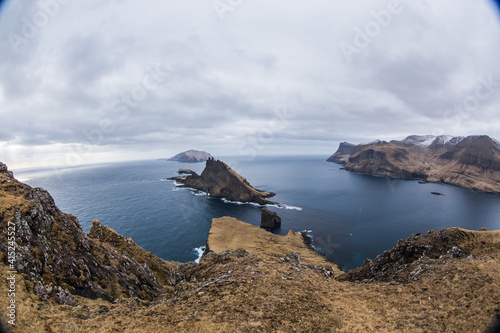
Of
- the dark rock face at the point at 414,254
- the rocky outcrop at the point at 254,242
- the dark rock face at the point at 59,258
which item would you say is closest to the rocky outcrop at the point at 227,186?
the rocky outcrop at the point at 254,242

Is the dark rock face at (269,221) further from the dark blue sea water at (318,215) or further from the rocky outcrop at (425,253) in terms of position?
the rocky outcrop at (425,253)

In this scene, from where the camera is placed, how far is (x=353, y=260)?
186 feet

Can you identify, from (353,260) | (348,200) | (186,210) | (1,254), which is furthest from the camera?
(348,200)

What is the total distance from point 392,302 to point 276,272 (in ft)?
32.6

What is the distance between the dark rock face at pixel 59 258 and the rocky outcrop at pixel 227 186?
92.8m

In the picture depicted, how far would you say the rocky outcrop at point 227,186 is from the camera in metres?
118

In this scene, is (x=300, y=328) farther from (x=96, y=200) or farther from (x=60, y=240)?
(x=96, y=200)

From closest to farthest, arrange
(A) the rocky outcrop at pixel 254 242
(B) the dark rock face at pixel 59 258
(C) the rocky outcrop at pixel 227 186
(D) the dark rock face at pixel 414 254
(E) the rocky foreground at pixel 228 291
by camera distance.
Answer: (E) the rocky foreground at pixel 228 291, (B) the dark rock face at pixel 59 258, (D) the dark rock face at pixel 414 254, (A) the rocky outcrop at pixel 254 242, (C) the rocky outcrop at pixel 227 186

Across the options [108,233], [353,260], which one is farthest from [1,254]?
[353,260]

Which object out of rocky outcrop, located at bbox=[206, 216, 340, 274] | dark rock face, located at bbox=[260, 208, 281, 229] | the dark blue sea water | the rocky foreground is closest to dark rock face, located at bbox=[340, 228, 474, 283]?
the rocky foreground

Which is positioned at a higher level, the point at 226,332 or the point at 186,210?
the point at 226,332

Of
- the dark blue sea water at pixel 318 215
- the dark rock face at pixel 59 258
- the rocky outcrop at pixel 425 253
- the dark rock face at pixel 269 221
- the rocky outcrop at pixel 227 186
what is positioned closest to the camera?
the dark rock face at pixel 59 258

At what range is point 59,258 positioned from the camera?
16.8 meters

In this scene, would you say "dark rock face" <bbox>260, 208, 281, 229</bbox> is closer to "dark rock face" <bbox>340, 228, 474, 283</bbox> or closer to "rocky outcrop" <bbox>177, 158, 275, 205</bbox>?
"rocky outcrop" <bbox>177, 158, 275, 205</bbox>
